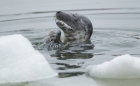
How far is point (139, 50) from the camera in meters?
6.20

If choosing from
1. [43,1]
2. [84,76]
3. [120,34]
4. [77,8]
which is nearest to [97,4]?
[77,8]

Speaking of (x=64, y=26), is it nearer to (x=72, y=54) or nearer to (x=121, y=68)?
(x=72, y=54)

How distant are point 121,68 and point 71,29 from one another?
207cm

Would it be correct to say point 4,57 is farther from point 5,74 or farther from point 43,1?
point 43,1

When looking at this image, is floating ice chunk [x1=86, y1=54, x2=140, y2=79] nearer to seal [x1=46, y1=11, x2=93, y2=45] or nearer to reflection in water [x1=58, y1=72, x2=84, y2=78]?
reflection in water [x1=58, y1=72, x2=84, y2=78]

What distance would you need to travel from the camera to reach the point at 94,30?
7898 millimetres

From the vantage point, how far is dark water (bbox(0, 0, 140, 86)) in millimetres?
5594

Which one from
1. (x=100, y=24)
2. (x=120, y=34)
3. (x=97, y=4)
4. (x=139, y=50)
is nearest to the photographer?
(x=139, y=50)

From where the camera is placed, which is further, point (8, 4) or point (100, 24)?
point (8, 4)

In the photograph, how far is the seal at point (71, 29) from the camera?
6590 mm

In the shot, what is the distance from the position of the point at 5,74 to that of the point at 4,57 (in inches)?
11.2

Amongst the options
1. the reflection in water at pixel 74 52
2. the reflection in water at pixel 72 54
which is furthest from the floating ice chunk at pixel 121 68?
the reflection in water at pixel 74 52

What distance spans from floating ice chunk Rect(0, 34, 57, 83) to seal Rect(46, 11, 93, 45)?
134cm

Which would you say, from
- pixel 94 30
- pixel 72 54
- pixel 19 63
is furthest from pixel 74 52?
pixel 94 30
